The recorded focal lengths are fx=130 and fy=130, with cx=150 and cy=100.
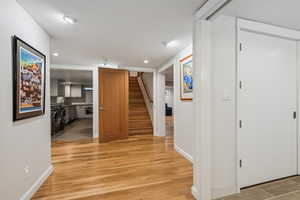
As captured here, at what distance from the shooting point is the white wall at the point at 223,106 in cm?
158

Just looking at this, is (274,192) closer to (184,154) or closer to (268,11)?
(184,154)

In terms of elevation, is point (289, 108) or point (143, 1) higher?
point (143, 1)

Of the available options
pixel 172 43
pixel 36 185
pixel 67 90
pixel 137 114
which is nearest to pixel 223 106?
pixel 172 43

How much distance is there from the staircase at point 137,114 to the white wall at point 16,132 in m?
3.02

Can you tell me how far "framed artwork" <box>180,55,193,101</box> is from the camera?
253cm

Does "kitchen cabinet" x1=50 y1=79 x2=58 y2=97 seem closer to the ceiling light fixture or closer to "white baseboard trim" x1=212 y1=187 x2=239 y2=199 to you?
the ceiling light fixture

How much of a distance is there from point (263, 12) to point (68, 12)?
236 cm

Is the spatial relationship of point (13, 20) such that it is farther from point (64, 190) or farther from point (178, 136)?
point (178, 136)

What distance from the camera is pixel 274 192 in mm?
1681

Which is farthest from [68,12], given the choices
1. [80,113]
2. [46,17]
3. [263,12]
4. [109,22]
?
[80,113]

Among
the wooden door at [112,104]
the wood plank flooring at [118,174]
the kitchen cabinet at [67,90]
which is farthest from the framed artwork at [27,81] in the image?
the kitchen cabinet at [67,90]

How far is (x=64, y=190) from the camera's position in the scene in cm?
175

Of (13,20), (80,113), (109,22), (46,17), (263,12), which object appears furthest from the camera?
(80,113)

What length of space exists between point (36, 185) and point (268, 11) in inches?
143
